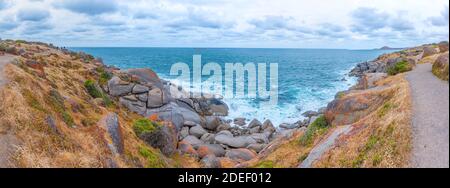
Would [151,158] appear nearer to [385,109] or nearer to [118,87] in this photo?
[385,109]

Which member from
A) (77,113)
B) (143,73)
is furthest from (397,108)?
(143,73)

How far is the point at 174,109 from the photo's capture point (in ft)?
133

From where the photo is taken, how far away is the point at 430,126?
14219 millimetres

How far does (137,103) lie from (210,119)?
9595 millimetres

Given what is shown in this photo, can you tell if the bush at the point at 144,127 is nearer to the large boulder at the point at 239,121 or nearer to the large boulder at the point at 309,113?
the large boulder at the point at 239,121

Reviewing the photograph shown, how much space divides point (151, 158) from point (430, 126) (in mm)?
14536

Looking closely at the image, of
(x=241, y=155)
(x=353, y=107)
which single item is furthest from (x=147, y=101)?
(x=353, y=107)

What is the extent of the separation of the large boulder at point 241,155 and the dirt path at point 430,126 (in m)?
14.1

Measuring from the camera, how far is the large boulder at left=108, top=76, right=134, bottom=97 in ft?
127

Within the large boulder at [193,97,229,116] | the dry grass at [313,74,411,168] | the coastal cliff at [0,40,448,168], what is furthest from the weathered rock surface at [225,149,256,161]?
the large boulder at [193,97,229,116]

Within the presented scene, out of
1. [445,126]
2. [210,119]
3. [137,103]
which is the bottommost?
[210,119]

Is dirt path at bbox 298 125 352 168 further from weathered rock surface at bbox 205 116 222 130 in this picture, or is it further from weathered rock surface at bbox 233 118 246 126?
weathered rock surface at bbox 233 118 246 126

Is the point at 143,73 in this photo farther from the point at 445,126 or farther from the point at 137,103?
the point at 445,126
